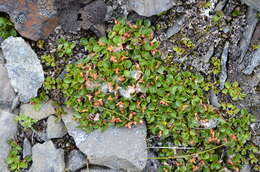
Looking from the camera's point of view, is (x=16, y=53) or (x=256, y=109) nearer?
(x=16, y=53)

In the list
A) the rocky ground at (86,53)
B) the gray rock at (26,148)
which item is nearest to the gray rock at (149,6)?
the rocky ground at (86,53)

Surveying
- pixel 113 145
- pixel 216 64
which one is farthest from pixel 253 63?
pixel 113 145

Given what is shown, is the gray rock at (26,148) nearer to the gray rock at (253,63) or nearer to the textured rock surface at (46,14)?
the textured rock surface at (46,14)

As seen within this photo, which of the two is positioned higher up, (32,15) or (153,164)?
(32,15)

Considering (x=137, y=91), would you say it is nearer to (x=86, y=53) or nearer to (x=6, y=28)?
(x=86, y=53)

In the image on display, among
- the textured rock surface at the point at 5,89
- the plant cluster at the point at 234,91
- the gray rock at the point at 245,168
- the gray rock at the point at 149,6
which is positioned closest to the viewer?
the gray rock at the point at 149,6

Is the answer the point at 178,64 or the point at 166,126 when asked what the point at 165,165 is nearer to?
the point at 166,126

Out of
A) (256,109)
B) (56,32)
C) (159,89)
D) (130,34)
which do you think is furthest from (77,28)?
(256,109)
